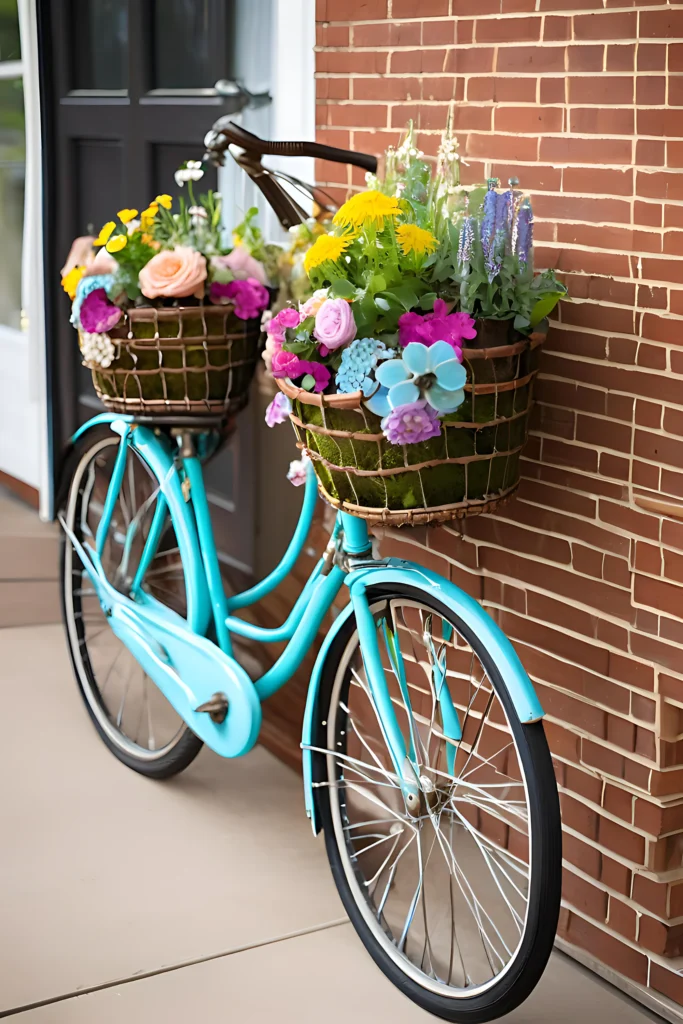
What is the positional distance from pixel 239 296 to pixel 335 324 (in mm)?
698

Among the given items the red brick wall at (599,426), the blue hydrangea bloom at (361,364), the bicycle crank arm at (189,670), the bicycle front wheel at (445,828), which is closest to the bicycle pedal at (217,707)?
the bicycle crank arm at (189,670)

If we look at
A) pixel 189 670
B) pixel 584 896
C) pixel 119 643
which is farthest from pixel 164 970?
pixel 119 643

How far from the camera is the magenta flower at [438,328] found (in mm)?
1674

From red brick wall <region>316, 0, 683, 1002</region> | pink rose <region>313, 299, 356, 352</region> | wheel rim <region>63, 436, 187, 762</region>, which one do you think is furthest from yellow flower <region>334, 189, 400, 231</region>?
A: wheel rim <region>63, 436, 187, 762</region>

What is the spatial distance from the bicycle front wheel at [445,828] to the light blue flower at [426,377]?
378 millimetres

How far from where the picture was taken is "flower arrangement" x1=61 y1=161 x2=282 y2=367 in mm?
2275

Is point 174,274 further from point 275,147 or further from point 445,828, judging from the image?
point 445,828

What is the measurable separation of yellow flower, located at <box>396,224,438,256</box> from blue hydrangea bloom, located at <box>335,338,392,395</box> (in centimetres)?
15

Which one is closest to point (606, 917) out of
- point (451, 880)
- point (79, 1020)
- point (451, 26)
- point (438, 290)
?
point (451, 880)

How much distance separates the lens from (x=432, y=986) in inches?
78.2

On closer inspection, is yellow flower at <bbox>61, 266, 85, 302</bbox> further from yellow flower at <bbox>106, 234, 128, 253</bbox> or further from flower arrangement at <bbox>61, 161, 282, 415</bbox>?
yellow flower at <bbox>106, 234, 128, 253</bbox>

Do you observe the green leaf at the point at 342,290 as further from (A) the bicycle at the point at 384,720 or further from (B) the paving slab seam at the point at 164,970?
(B) the paving slab seam at the point at 164,970

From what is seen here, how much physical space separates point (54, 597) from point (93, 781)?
133cm

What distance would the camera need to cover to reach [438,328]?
5.50ft
